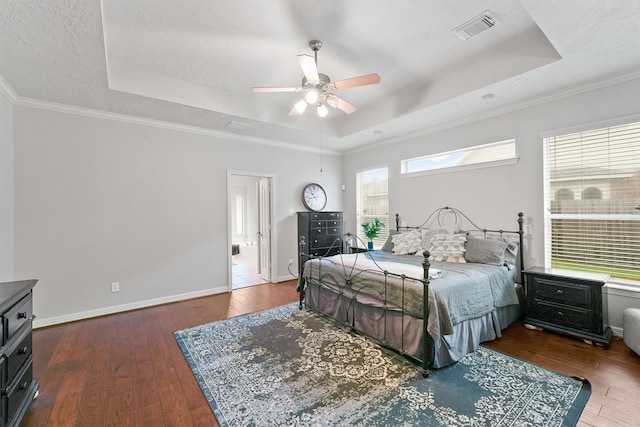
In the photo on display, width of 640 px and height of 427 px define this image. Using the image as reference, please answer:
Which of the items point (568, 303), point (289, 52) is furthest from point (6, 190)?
point (568, 303)

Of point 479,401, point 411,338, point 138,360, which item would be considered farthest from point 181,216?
point 479,401

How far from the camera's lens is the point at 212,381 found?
231cm

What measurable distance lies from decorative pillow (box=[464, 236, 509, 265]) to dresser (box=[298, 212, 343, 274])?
2310 mm

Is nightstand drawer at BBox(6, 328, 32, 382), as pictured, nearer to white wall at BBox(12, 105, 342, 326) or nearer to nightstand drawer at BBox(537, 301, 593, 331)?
white wall at BBox(12, 105, 342, 326)

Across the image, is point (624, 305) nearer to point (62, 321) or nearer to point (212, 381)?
point (212, 381)

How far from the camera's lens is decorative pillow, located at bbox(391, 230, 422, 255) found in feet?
14.3

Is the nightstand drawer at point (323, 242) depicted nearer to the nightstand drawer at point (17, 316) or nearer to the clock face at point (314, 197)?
the clock face at point (314, 197)

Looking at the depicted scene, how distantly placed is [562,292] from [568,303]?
0.12m

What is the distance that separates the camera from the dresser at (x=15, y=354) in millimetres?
1645

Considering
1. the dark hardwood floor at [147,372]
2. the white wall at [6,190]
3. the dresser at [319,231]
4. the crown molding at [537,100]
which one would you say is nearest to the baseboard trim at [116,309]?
the dark hardwood floor at [147,372]

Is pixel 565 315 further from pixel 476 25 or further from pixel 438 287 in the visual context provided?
pixel 476 25

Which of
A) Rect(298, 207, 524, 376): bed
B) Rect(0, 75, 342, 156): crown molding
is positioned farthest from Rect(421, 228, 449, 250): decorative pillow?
Rect(0, 75, 342, 156): crown molding

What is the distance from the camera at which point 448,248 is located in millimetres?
3883

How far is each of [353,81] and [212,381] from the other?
2.94 metres
